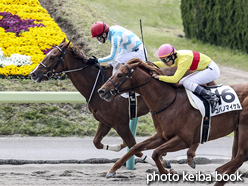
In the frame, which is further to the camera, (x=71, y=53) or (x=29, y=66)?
(x=29, y=66)

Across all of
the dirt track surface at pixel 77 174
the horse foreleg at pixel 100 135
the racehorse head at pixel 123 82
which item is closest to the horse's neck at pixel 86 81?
the horse foreleg at pixel 100 135

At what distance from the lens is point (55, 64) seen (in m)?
6.03

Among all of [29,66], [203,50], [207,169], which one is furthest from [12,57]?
[203,50]

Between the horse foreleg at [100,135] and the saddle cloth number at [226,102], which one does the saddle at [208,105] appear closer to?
the saddle cloth number at [226,102]

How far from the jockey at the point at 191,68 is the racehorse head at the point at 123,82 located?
0.81 ft

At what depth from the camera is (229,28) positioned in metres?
15.2

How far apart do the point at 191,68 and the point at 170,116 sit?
0.78 m

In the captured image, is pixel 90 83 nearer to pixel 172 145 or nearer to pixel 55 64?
pixel 55 64

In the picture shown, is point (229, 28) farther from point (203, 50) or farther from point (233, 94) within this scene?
point (233, 94)

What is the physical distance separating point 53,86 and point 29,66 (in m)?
0.75

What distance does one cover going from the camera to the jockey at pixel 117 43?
236 inches

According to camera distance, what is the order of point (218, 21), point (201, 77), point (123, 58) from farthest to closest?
1. point (218, 21)
2. point (123, 58)
3. point (201, 77)

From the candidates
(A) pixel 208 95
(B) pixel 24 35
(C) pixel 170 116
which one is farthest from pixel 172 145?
(B) pixel 24 35

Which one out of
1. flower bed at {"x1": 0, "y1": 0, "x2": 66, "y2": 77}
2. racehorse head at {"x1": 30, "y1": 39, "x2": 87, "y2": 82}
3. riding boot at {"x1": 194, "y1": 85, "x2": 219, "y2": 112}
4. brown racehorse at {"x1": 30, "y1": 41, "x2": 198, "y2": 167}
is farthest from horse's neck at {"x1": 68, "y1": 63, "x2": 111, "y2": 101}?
flower bed at {"x1": 0, "y1": 0, "x2": 66, "y2": 77}
